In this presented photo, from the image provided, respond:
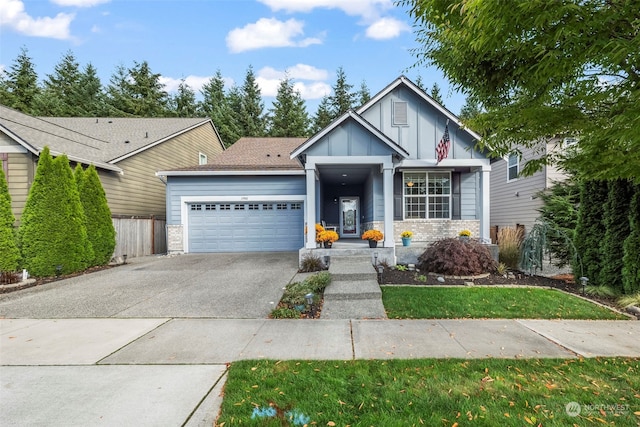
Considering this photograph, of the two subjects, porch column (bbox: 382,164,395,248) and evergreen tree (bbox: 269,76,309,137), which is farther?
evergreen tree (bbox: 269,76,309,137)

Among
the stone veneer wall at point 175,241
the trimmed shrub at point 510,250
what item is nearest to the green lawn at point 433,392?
the trimmed shrub at point 510,250

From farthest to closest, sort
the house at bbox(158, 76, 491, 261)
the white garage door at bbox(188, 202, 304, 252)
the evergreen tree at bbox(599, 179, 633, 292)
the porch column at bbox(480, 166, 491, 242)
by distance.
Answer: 1. the white garage door at bbox(188, 202, 304, 252)
2. the porch column at bbox(480, 166, 491, 242)
3. the house at bbox(158, 76, 491, 261)
4. the evergreen tree at bbox(599, 179, 633, 292)

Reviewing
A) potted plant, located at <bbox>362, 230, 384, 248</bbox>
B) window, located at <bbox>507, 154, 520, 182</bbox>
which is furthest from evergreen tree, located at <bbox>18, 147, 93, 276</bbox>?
window, located at <bbox>507, 154, 520, 182</bbox>

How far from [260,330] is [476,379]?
288cm

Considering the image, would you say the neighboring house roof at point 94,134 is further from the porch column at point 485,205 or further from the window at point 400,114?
the porch column at point 485,205

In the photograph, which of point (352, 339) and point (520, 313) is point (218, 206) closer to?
point (352, 339)

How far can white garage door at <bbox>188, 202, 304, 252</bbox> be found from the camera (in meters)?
13.0

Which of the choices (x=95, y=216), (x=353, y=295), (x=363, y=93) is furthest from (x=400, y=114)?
(x=363, y=93)

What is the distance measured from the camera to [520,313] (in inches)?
207

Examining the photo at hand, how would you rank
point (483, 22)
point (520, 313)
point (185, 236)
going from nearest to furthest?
1. point (483, 22)
2. point (520, 313)
3. point (185, 236)

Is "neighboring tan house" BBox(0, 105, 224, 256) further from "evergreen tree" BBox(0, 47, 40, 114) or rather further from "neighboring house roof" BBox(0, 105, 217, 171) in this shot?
"evergreen tree" BBox(0, 47, 40, 114)

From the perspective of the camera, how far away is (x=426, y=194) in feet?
36.5

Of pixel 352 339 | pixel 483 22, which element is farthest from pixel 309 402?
pixel 483 22

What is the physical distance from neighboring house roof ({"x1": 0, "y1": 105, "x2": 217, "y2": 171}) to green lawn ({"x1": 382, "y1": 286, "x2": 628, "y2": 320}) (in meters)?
11.5
